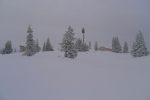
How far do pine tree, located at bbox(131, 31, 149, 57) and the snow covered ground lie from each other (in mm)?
241

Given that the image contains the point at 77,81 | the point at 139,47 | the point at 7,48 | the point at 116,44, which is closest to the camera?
the point at 77,81

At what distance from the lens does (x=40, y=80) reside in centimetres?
530

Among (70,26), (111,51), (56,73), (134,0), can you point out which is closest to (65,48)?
(111,51)

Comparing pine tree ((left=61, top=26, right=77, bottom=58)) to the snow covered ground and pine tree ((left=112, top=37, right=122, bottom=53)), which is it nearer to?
pine tree ((left=112, top=37, right=122, bottom=53))

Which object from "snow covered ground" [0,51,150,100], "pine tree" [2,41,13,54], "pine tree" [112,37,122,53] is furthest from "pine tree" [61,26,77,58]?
"pine tree" [2,41,13,54]

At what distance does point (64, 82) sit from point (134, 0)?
3625 millimetres

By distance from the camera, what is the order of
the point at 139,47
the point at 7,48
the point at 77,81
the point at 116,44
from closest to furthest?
the point at 77,81
the point at 139,47
the point at 7,48
the point at 116,44

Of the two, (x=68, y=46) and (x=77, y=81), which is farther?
(x=68, y=46)

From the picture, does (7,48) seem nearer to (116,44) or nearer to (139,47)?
(116,44)

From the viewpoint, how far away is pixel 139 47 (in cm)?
591

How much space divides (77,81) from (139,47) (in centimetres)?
236

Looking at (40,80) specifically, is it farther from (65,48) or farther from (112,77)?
(65,48)

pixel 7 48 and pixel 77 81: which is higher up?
pixel 7 48

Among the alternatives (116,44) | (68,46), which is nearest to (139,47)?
(116,44)
